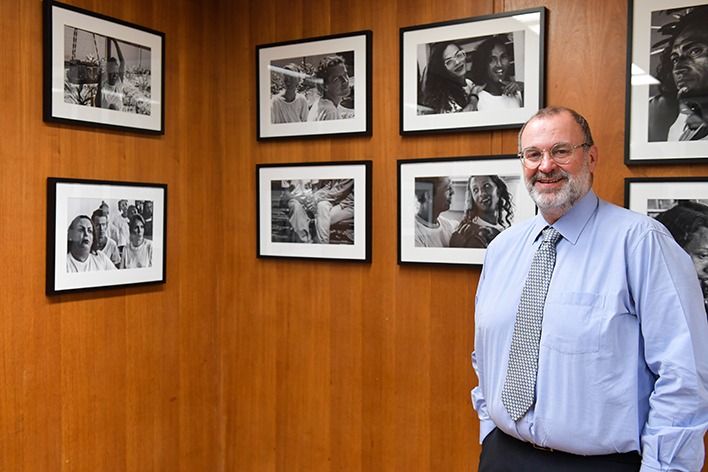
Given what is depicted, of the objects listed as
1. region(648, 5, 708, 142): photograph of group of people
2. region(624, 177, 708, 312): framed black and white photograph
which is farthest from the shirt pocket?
region(648, 5, 708, 142): photograph of group of people

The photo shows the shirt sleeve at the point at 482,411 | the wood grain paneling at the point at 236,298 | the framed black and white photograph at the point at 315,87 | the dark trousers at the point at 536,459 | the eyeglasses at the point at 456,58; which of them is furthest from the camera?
the framed black and white photograph at the point at 315,87

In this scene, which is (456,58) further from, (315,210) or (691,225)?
(691,225)

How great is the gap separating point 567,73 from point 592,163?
65cm

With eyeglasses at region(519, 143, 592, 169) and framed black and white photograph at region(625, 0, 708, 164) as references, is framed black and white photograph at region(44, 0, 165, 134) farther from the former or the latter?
framed black and white photograph at region(625, 0, 708, 164)

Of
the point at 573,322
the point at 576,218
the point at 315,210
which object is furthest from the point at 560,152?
the point at 315,210

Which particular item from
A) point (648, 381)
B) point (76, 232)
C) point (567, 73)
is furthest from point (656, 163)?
point (76, 232)

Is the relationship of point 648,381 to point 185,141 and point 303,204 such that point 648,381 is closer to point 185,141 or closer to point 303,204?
point 303,204

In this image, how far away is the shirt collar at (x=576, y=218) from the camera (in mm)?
1948

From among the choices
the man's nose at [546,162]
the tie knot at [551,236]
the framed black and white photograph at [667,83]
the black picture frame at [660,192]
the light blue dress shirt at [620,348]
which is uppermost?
the framed black and white photograph at [667,83]

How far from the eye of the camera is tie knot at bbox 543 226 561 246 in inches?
77.9

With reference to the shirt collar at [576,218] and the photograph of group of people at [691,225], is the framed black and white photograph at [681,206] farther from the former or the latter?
the shirt collar at [576,218]

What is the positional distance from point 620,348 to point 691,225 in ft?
2.46

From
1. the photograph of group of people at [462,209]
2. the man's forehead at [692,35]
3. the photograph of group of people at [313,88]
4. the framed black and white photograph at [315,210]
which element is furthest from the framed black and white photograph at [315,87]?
the man's forehead at [692,35]

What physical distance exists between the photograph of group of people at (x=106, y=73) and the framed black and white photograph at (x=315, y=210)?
2.16ft
